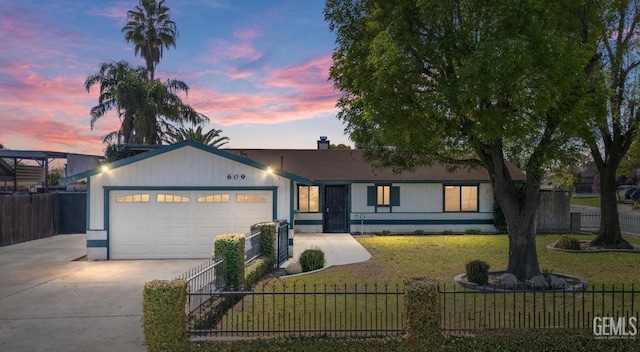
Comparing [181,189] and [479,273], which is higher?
[181,189]

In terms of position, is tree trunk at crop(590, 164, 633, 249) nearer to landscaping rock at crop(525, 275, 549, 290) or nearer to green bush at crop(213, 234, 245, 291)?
landscaping rock at crop(525, 275, 549, 290)

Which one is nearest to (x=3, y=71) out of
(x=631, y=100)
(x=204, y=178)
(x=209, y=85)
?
(x=209, y=85)

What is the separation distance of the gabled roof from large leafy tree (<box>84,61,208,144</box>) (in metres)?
10.8

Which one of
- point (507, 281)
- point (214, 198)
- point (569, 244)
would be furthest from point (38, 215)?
point (569, 244)

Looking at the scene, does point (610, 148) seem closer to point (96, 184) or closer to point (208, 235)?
point (208, 235)

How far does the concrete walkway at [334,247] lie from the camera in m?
16.8

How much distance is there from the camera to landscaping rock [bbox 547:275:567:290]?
12.2 meters

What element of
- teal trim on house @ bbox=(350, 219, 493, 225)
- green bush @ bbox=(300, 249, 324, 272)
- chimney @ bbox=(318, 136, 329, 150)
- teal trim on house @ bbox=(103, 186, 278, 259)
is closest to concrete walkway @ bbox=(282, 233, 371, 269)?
green bush @ bbox=(300, 249, 324, 272)

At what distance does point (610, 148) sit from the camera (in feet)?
68.7

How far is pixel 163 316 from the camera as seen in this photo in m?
7.21

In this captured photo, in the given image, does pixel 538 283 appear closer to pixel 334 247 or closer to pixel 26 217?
pixel 334 247

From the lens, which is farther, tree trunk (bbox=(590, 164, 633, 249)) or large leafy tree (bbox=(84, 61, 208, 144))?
large leafy tree (bbox=(84, 61, 208, 144))

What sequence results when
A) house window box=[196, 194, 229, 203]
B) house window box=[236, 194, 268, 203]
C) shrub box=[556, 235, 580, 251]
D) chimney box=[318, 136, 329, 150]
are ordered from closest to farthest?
house window box=[196, 194, 229, 203], house window box=[236, 194, 268, 203], shrub box=[556, 235, 580, 251], chimney box=[318, 136, 329, 150]

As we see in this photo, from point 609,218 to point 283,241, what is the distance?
15204 millimetres
